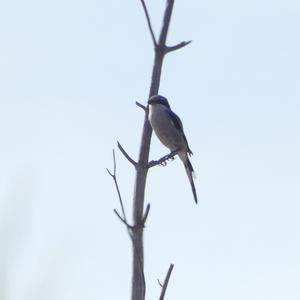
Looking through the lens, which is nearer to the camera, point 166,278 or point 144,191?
point 166,278

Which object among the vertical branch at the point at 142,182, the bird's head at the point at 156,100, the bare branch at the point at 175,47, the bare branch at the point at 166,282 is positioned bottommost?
the bare branch at the point at 166,282

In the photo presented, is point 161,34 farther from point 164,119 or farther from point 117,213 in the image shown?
point 164,119

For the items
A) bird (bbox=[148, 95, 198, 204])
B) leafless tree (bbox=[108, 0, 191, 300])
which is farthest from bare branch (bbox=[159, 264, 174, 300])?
bird (bbox=[148, 95, 198, 204])

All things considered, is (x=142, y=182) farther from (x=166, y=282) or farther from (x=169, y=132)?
(x=169, y=132)

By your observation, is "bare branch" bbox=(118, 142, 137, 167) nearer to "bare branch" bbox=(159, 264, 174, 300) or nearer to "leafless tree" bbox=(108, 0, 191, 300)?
"leafless tree" bbox=(108, 0, 191, 300)

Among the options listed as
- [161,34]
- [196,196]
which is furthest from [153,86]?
[196,196]

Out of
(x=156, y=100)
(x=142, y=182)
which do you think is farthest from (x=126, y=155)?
(x=156, y=100)

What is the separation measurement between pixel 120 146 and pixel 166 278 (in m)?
0.86

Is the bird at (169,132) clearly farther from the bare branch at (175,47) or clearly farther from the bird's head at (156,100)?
the bare branch at (175,47)

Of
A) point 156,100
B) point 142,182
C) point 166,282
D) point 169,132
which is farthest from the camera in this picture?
point 169,132

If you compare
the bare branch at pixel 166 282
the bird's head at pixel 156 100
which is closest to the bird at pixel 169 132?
the bird's head at pixel 156 100

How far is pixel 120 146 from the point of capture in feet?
10.7

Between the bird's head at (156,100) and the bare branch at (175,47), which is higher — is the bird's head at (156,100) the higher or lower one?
the higher one

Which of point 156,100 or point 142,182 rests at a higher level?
point 156,100
